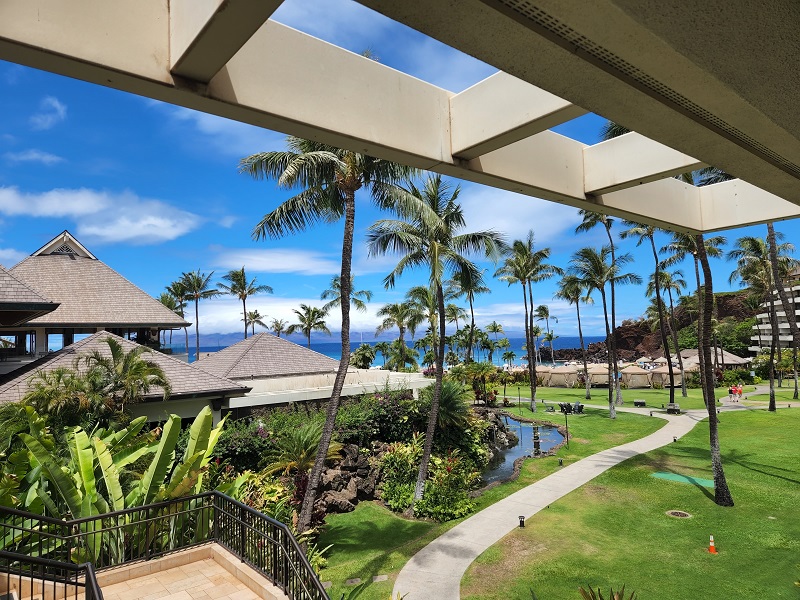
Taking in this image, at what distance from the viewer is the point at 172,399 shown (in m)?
16.7

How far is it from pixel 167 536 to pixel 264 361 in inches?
614

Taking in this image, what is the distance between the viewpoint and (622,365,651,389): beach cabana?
46188 mm

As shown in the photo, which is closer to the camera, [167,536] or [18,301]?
[167,536]

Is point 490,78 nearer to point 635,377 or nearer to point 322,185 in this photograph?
point 322,185

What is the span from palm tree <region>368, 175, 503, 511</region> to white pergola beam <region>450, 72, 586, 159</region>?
10.2m

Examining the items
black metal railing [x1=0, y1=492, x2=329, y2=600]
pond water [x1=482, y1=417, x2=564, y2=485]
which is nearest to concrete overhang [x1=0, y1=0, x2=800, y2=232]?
black metal railing [x1=0, y1=492, x2=329, y2=600]

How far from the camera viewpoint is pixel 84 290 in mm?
25422

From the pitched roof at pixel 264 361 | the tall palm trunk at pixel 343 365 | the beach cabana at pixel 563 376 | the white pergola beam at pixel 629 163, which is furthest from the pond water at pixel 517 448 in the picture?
the beach cabana at pixel 563 376

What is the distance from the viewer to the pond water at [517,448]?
68.3ft

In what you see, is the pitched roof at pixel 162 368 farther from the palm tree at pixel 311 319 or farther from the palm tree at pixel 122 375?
the palm tree at pixel 311 319

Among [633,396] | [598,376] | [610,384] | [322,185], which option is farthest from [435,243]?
[598,376]

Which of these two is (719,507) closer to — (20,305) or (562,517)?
(562,517)

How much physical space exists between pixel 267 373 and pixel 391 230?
482 inches

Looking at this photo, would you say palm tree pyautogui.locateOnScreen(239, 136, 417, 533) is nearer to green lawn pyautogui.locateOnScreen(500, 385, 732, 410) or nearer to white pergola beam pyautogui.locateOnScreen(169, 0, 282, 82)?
white pergola beam pyautogui.locateOnScreen(169, 0, 282, 82)
